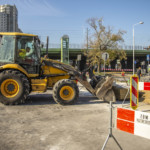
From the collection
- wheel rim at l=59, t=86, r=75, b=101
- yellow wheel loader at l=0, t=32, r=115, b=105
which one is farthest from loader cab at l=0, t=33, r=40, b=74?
wheel rim at l=59, t=86, r=75, b=101

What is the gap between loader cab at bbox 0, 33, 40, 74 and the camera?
8.38 m

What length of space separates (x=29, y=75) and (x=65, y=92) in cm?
174

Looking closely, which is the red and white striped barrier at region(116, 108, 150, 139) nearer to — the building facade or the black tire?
the black tire

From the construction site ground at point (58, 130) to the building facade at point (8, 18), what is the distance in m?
76.5

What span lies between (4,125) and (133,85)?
3.95m

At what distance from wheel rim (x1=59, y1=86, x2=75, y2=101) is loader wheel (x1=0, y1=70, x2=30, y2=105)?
1387 mm

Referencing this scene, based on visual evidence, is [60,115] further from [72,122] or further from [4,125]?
[4,125]

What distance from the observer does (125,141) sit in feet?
14.7

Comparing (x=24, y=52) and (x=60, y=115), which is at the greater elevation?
(x=24, y=52)

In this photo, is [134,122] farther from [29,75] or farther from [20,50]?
[20,50]

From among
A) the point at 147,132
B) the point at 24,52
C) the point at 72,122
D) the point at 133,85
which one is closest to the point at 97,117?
the point at 72,122

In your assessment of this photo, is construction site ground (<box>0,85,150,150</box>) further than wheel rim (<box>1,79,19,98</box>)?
No

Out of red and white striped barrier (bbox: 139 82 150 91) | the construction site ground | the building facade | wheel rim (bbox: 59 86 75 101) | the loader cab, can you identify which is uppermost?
the building facade

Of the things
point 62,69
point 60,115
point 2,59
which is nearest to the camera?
point 60,115
